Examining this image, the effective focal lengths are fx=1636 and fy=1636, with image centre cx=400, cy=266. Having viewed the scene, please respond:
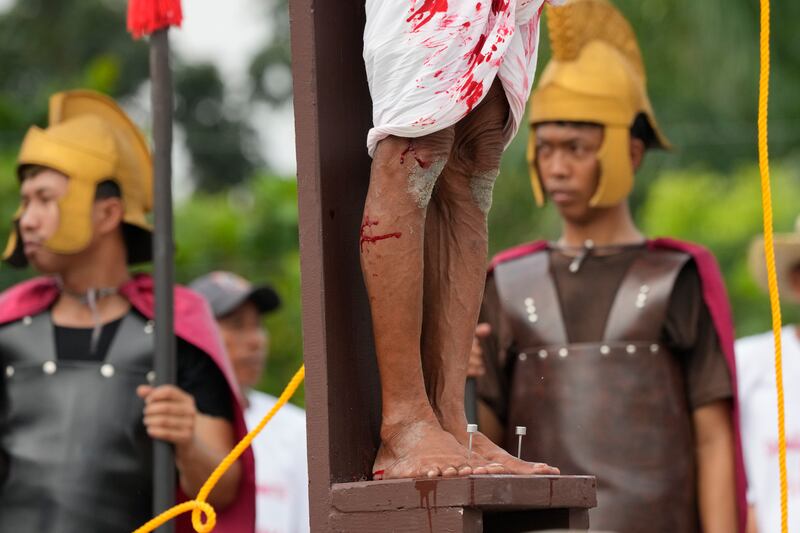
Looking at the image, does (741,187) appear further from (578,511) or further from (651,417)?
(578,511)

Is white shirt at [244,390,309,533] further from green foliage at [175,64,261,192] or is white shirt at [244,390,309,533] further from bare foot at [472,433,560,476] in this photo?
green foliage at [175,64,261,192]

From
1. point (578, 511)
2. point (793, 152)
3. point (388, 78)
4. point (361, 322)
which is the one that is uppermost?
point (793, 152)

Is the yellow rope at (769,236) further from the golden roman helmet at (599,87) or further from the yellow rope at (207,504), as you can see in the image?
the golden roman helmet at (599,87)

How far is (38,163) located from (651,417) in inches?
88.2

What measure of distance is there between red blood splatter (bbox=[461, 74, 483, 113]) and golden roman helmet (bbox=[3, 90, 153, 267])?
2.21 meters

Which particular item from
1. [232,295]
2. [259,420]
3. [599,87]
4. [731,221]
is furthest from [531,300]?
[731,221]

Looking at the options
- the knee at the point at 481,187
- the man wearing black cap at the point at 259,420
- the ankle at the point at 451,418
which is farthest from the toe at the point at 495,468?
the man wearing black cap at the point at 259,420

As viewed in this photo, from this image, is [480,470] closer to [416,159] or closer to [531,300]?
[416,159]

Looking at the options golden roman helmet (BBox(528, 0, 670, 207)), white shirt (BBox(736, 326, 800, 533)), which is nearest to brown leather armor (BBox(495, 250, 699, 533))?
golden roman helmet (BBox(528, 0, 670, 207))

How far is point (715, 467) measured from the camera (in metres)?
5.42

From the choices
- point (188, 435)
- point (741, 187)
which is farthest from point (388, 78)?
point (741, 187)

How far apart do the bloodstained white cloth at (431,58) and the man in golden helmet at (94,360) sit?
5.94ft

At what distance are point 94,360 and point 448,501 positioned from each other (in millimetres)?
2268

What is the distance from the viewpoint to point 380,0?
12.2ft
